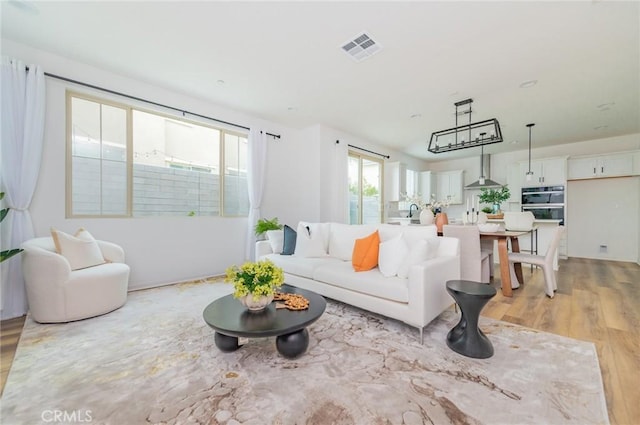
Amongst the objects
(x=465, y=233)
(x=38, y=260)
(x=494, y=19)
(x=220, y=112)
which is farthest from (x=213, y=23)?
(x=465, y=233)

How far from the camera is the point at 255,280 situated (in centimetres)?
181

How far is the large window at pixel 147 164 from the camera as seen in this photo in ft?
10.2

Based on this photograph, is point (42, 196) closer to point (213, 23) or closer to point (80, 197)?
point (80, 197)

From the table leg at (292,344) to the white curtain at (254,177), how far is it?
9.36 ft

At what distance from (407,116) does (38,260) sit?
523 centimetres

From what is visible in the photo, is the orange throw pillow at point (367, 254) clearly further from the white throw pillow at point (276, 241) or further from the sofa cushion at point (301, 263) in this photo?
the white throw pillow at point (276, 241)

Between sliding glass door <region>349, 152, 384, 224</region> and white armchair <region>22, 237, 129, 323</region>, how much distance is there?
177 inches

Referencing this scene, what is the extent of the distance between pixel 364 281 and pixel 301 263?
0.96 meters

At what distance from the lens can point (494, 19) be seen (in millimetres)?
2238

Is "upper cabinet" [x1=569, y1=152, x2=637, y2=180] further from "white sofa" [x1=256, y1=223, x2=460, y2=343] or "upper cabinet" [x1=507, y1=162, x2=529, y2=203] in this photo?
"white sofa" [x1=256, y1=223, x2=460, y2=343]

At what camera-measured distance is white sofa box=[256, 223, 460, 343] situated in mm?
2084

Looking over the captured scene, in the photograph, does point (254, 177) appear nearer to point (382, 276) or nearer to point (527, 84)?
point (382, 276)

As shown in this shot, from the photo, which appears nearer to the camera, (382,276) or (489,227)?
(382,276)

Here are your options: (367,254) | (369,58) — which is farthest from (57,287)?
(369,58)
